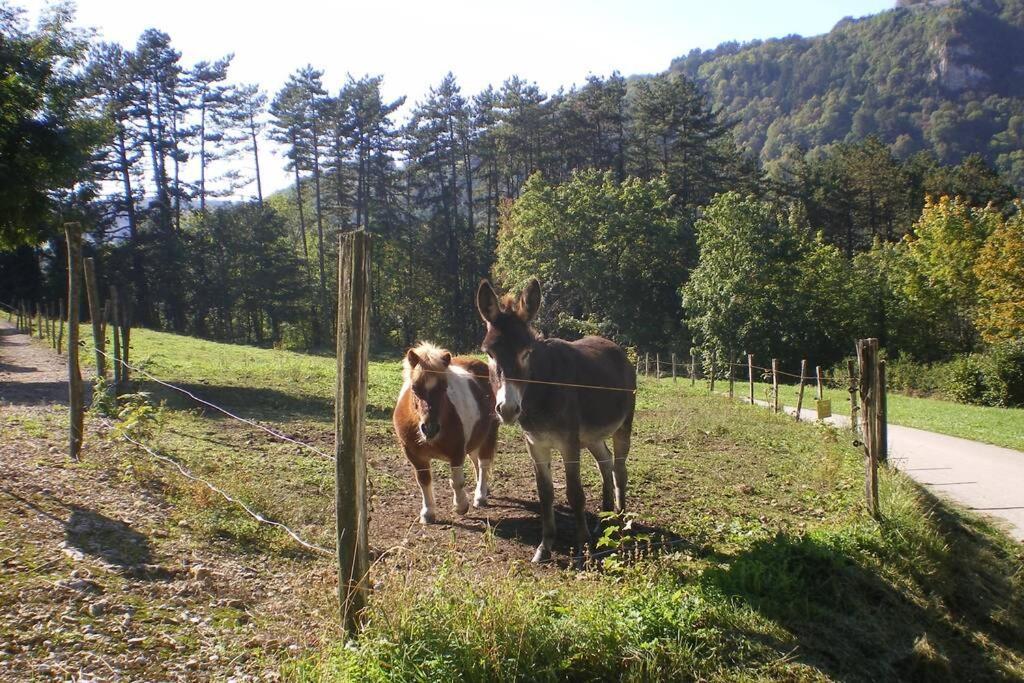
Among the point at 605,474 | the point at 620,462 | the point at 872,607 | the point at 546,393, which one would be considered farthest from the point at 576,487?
the point at 872,607

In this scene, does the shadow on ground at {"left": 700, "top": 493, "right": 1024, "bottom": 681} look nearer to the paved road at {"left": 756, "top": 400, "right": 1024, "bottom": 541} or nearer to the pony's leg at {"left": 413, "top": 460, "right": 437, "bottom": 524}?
the paved road at {"left": 756, "top": 400, "right": 1024, "bottom": 541}

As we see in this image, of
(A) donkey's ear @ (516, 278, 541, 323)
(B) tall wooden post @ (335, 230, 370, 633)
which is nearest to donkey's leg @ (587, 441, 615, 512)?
(A) donkey's ear @ (516, 278, 541, 323)

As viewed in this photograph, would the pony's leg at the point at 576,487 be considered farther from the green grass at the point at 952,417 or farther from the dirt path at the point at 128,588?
the green grass at the point at 952,417

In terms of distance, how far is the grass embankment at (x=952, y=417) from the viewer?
52.3 ft

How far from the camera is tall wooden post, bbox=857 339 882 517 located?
7625mm

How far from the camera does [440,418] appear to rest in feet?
23.5

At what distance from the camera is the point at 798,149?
6719 centimetres

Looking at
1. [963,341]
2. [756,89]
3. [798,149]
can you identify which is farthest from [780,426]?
[756,89]

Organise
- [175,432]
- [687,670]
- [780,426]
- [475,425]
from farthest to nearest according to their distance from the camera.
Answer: [780,426] < [175,432] < [475,425] < [687,670]

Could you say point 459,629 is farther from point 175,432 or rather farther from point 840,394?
point 840,394

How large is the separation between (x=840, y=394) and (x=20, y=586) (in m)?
28.5

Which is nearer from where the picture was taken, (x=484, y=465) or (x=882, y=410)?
(x=484, y=465)

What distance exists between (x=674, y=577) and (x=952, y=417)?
1860cm

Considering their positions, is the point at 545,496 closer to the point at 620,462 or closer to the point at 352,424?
the point at 620,462
